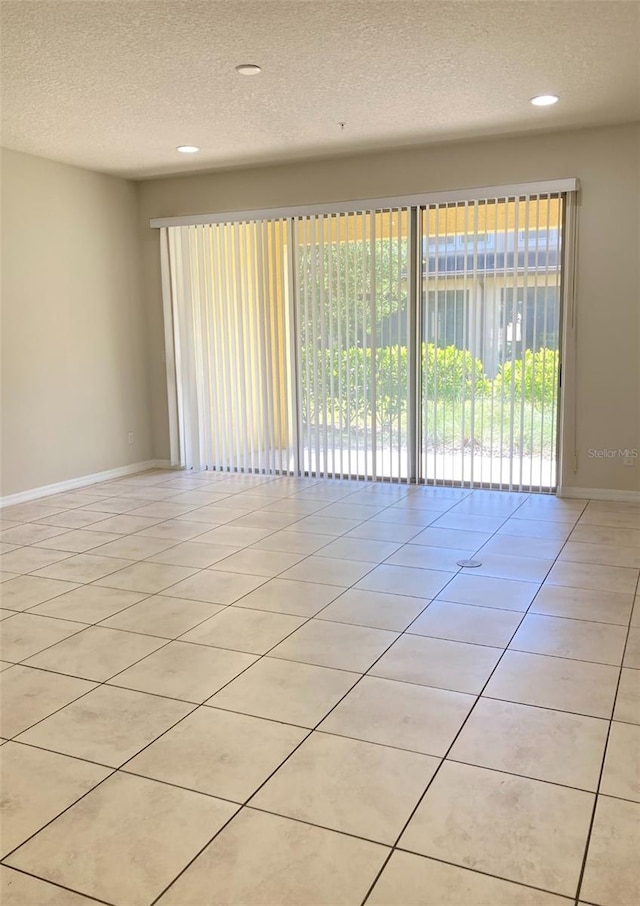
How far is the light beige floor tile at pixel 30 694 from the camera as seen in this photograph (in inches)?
99.3

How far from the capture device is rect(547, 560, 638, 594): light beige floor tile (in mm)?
3699

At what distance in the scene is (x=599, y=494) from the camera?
5.64 metres

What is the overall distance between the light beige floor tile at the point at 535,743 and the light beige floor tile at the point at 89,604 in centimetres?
→ 181

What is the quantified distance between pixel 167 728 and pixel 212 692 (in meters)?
0.27

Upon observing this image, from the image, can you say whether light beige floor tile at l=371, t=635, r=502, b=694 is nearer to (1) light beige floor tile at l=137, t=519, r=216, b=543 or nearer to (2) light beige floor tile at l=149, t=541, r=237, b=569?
(2) light beige floor tile at l=149, t=541, r=237, b=569

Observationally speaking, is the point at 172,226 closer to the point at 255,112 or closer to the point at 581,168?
the point at 255,112

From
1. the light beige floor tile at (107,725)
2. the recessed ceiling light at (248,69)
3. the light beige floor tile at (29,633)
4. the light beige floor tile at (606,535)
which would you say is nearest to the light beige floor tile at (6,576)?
the light beige floor tile at (29,633)

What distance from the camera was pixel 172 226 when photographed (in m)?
6.83

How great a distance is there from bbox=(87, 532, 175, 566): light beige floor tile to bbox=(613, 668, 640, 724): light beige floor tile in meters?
2.56

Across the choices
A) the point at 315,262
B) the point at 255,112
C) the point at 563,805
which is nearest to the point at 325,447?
the point at 315,262

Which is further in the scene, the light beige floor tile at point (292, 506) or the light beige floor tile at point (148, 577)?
the light beige floor tile at point (292, 506)

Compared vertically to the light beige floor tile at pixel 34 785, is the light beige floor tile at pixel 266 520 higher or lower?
higher

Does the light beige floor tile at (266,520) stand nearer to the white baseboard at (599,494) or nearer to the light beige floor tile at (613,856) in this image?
the white baseboard at (599,494)

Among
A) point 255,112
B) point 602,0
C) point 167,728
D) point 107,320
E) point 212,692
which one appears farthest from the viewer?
point 107,320
